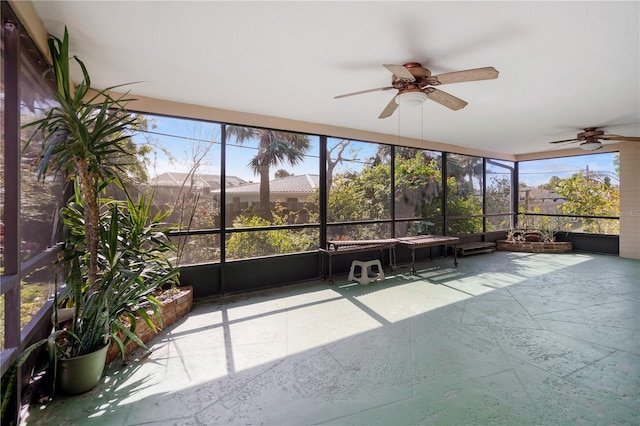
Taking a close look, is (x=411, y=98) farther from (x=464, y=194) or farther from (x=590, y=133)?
(x=464, y=194)

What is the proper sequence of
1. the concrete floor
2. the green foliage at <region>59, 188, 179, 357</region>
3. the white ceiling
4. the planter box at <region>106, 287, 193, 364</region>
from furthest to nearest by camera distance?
the planter box at <region>106, 287, 193, 364</region>
the green foliage at <region>59, 188, 179, 357</region>
the white ceiling
the concrete floor

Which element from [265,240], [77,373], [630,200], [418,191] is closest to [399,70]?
[265,240]

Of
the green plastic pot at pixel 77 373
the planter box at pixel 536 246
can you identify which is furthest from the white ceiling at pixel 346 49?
the planter box at pixel 536 246

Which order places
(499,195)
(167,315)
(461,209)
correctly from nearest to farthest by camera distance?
(167,315) < (461,209) < (499,195)

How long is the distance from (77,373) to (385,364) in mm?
2265

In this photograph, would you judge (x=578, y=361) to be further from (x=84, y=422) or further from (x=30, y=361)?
(x=30, y=361)

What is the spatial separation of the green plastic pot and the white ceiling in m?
2.40

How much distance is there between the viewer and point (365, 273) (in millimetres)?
4715

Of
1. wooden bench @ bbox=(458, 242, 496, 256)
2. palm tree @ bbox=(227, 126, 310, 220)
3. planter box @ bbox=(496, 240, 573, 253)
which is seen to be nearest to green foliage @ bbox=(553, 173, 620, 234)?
planter box @ bbox=(496, 240, 573, 253)

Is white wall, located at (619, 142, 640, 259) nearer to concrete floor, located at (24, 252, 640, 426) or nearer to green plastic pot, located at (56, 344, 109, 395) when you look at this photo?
concrete floor, located at (24, 252, 640, 426)

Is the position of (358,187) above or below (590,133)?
below

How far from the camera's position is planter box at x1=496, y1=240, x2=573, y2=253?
289 inches

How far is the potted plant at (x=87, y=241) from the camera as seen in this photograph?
2.02m

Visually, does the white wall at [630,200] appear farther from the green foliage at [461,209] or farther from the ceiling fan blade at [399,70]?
the ceiling fan blade at [399,70]
